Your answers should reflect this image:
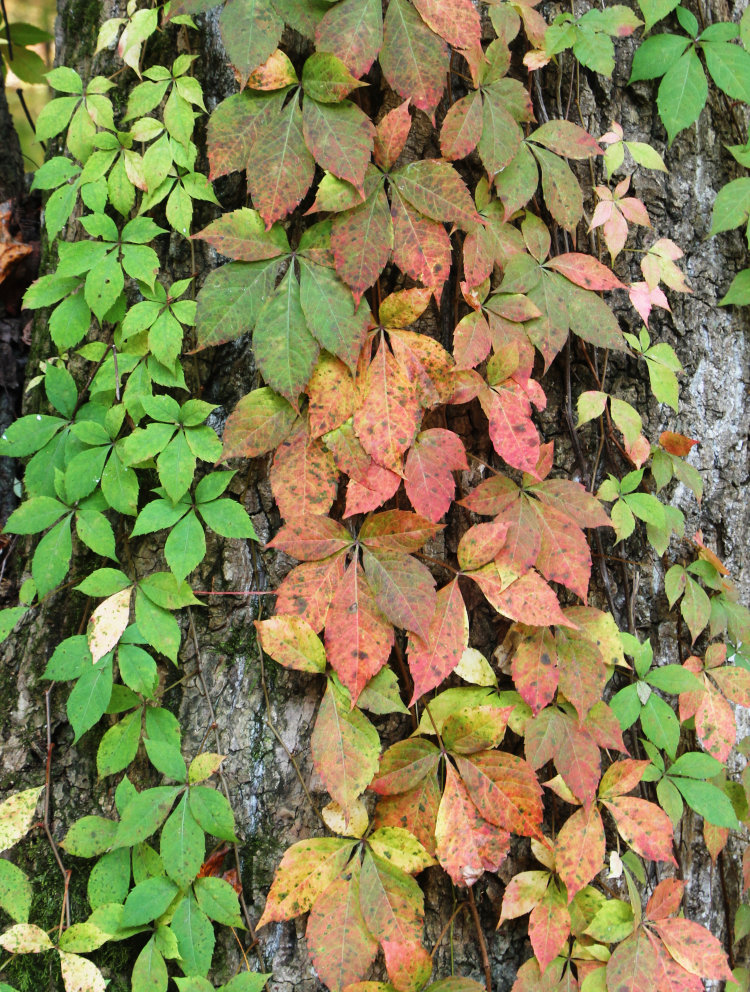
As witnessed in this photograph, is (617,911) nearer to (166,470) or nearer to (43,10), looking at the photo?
(166,470)

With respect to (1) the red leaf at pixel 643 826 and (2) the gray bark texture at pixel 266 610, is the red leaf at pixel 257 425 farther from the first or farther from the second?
(1) the red leaf at pixel 643 826

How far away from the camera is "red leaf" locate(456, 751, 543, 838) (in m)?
1.30

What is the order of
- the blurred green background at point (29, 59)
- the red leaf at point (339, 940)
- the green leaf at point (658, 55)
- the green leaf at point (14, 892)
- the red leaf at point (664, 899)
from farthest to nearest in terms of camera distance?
the blurred green background at point (29, 59) < the green leaf at point (658, 55) < the red leaf at point (664, 899) < the green leaf at point (14, 892) < the red leaf at point (339, 940)

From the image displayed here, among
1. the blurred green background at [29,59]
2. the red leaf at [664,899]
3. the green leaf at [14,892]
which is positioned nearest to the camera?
the green leaf at [14,892]

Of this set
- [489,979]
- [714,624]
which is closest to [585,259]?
[714,624]

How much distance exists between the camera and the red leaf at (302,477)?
1.31 metres

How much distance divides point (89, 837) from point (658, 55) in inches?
78.7

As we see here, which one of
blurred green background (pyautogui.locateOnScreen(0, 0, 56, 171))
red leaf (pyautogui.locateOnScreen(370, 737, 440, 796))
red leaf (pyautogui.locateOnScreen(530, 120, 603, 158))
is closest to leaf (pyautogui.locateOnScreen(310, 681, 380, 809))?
red leaf (pyautogui.locateOnScreen(370, 737, 440, 796))

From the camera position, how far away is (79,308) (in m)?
1.49

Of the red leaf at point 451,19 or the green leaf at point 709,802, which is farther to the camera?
the green leaf at point 709,802

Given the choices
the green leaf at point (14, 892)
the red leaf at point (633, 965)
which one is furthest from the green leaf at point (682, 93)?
the green leaf at point (14, 892)

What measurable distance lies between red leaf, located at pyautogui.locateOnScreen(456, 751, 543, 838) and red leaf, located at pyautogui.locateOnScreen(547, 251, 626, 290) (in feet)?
3.11

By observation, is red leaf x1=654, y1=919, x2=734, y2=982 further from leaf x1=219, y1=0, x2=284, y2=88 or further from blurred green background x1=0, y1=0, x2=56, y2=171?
blurred green background x1=0, y1=0, x2=56, y2=171

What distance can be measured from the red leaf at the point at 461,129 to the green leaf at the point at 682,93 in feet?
1.57
